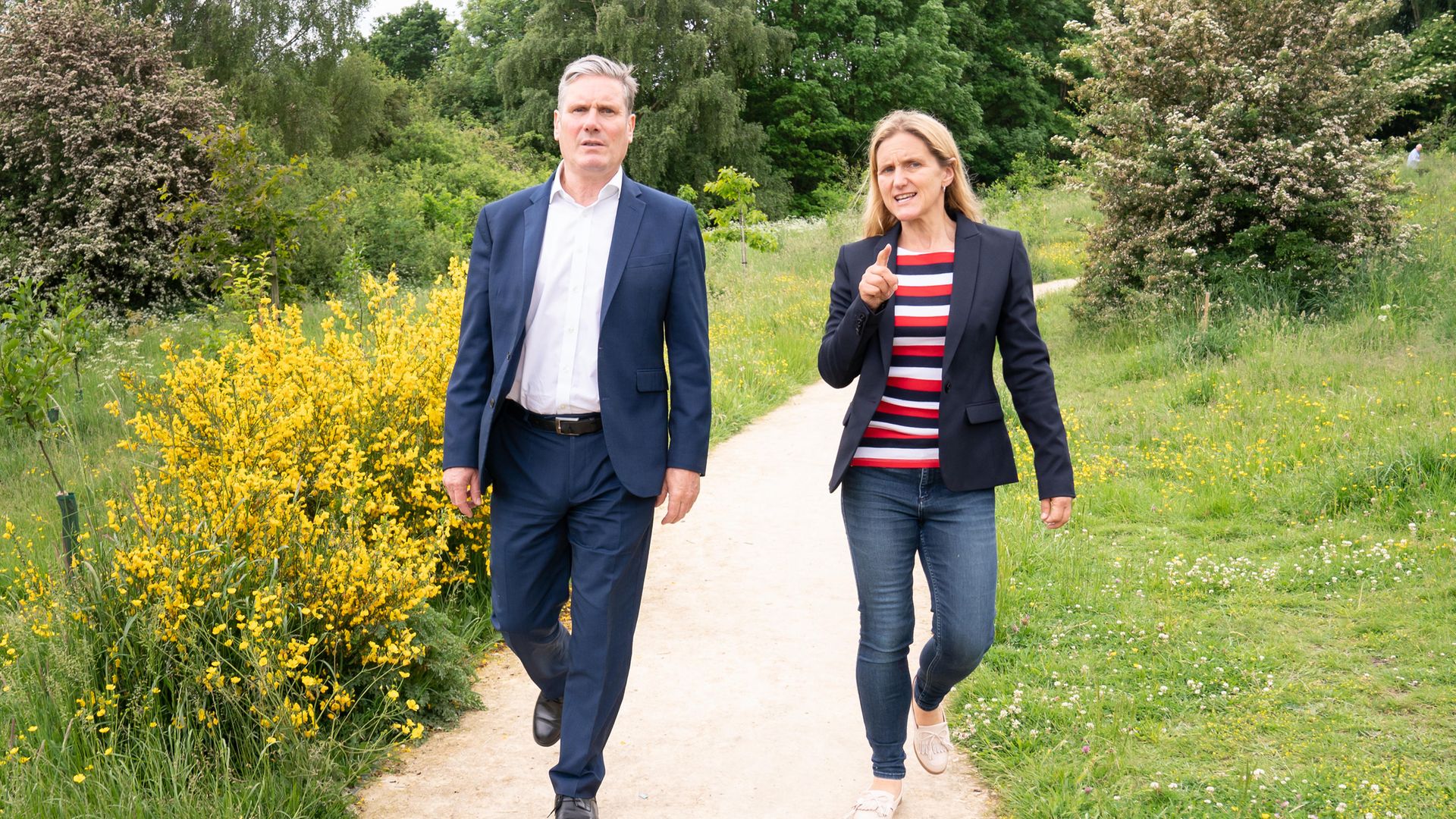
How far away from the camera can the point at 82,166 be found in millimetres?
14250

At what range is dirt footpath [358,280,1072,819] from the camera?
356 cm

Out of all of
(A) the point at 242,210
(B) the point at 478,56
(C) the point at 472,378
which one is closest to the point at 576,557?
(C) the point at 472,378

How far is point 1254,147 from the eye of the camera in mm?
10891

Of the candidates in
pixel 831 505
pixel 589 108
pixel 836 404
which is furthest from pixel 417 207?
pixel 589 108

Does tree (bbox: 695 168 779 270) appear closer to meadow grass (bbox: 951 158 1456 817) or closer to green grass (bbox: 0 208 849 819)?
meadow grass (bbox: 951 158 1456 817)

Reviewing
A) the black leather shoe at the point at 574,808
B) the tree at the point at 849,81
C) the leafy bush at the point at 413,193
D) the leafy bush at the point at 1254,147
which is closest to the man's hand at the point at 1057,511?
the black leather shoe at the point at 574,808

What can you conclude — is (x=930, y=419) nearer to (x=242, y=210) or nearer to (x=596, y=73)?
(x=596, y=73)

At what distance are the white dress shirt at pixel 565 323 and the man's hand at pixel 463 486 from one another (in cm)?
26

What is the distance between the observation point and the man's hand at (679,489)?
334cm

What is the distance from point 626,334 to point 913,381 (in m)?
0.85

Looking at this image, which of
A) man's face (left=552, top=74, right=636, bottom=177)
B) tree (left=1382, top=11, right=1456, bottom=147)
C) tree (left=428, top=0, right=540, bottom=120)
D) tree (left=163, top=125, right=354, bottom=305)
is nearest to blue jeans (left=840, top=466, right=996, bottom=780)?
man's face (left=552, top=74, right=636, bottom=177)

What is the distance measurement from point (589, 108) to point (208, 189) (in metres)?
12.7

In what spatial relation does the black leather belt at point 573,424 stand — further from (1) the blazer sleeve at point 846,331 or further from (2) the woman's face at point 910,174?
(2) the woman's face at point 910,174

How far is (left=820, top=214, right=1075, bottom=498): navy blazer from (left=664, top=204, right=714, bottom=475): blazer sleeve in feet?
1.23
